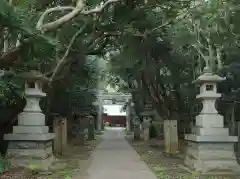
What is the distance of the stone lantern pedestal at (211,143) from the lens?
10711 millimetres

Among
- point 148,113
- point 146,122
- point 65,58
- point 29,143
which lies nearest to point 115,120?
point 148,113

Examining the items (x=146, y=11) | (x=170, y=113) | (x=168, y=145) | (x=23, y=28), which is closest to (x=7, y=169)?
(x=23, y=28)

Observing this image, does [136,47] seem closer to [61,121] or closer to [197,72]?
[197,72]

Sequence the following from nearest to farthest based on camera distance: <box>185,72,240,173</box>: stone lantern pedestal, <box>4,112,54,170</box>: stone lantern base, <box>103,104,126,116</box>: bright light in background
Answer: <box>4,112,54,170</box>: stone lantern base < <box>185,72,240,173</box>: stone lantern pedestal < <box>103,104,126,116</box>: bright light in background

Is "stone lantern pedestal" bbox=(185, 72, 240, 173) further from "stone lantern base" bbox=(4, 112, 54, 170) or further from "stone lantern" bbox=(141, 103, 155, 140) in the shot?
"stone lantern" bbox=(141, 103, 155, 140)

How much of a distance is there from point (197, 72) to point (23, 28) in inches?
427

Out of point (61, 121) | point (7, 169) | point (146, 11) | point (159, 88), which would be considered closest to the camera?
point (7, 169)

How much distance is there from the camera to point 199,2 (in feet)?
46.2

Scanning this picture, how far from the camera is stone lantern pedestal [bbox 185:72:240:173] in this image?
35.1 ft

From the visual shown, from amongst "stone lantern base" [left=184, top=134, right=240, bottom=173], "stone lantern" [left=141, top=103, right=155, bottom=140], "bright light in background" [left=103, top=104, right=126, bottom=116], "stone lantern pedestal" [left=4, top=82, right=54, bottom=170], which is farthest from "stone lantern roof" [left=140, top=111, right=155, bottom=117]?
"bright light in background" [left=103, top=104, right=126, bottom=116]

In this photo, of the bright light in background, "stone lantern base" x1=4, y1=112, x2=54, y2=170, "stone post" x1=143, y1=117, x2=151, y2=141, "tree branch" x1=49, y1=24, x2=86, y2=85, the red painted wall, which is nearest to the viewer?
"stone lantern base" x1=4, y1=112, x2=54, y2=170

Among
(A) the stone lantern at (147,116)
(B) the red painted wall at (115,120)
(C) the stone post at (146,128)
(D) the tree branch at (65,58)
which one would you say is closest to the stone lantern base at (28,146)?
(D) the tree branch at (65,58)

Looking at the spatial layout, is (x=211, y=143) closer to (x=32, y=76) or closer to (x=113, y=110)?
(x=32, y=76)

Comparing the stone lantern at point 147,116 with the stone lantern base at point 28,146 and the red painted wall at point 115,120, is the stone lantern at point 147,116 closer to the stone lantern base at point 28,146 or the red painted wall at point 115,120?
the stone lantern base at point 28,146
